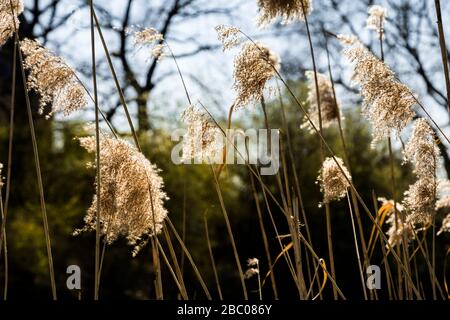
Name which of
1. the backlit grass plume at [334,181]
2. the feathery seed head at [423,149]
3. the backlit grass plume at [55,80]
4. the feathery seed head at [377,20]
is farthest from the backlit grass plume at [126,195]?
the feathery seed head at [377,20]

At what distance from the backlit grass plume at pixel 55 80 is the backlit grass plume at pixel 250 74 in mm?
489

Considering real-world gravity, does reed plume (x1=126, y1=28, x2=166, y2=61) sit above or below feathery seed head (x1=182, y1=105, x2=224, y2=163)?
above

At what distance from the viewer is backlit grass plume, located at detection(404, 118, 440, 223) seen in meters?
2.15

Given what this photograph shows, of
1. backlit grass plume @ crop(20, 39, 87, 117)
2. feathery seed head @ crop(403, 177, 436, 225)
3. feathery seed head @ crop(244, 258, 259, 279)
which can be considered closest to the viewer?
backlit grass plume @ crop(20, 39, 87, 117)

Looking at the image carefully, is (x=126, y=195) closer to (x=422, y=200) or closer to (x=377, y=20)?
(x=422, y=200)

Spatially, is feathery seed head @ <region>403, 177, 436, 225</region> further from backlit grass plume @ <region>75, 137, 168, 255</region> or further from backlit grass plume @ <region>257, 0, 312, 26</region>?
backlit grass plume @ <region>75, 137, 168, 255</region>

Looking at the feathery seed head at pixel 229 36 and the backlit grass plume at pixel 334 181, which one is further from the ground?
the feathery seed head at pixel 229 36

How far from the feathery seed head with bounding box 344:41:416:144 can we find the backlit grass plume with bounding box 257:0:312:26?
397 mm

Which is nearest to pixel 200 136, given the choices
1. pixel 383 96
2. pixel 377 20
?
pixel 383 96

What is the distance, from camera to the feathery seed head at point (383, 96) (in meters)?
2.04

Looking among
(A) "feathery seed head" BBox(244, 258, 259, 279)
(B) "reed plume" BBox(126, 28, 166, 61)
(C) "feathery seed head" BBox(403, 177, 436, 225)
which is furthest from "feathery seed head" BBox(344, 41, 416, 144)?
(A) "feathery seed head" BBox(244, 258, 259, 279)

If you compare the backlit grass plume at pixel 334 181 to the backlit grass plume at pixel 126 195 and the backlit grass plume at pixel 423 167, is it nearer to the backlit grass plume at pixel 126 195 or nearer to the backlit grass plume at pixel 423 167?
the backlit grass plume at pixel 423 167
